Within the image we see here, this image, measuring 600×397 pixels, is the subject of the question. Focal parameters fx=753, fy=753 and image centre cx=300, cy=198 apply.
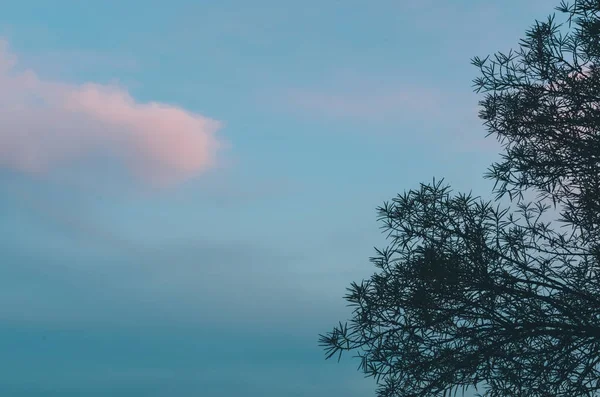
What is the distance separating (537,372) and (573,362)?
43 cm

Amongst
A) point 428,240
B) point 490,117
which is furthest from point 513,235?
point 490,117

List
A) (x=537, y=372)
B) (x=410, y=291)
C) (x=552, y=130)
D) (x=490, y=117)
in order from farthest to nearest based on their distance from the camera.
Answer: (x=490, y=117) < (x=552, y=130) < (x=410, y=291) < (x=537, y=372)

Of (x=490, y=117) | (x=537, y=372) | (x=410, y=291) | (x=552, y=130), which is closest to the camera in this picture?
(x=537, y=372)

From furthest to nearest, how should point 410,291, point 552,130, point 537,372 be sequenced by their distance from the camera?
point 552,130 < point 410,291 < point 537,372

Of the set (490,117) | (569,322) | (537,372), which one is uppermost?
(490,117)

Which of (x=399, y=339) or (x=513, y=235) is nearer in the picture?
(x=399, y=339)

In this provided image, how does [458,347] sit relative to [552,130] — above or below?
below

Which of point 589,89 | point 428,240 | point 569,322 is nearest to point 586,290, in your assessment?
point 569,322

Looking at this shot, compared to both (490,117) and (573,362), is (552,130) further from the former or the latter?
(573,362)

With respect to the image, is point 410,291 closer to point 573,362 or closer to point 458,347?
point 458,347

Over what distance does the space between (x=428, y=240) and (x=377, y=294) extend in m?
0.96

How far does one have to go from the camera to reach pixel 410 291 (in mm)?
8961

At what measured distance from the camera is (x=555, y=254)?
951cm

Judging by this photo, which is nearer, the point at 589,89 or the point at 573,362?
the point at 573,362
